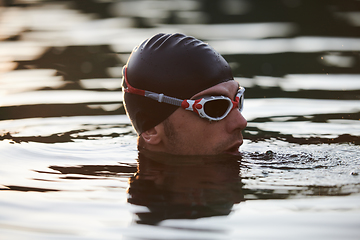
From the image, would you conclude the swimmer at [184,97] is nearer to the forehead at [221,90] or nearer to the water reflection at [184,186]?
the forehead at [221,90]

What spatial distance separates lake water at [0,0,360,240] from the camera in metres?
3.62

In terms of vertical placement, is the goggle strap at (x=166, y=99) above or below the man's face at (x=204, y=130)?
above

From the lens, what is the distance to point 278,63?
1055 centimetres

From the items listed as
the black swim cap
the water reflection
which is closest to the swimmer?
the black swim cap

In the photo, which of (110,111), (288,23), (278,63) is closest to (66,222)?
(110,111)

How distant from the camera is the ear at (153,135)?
17.5 feet

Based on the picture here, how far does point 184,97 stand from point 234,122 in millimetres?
584

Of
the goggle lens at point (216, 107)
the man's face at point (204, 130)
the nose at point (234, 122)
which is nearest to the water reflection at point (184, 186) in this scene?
the man's face at point (204, 130)

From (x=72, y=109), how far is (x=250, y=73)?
3590mm

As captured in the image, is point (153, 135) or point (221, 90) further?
point (153, 135)

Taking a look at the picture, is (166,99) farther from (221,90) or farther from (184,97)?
(221,90)

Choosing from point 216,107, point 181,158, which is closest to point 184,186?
point 181,158

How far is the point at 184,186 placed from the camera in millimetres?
4387

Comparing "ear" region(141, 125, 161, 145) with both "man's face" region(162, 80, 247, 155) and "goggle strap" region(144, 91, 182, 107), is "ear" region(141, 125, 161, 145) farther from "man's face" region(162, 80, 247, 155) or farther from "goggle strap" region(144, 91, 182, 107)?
"goggle strap" region(144, 91, 182, 107)
